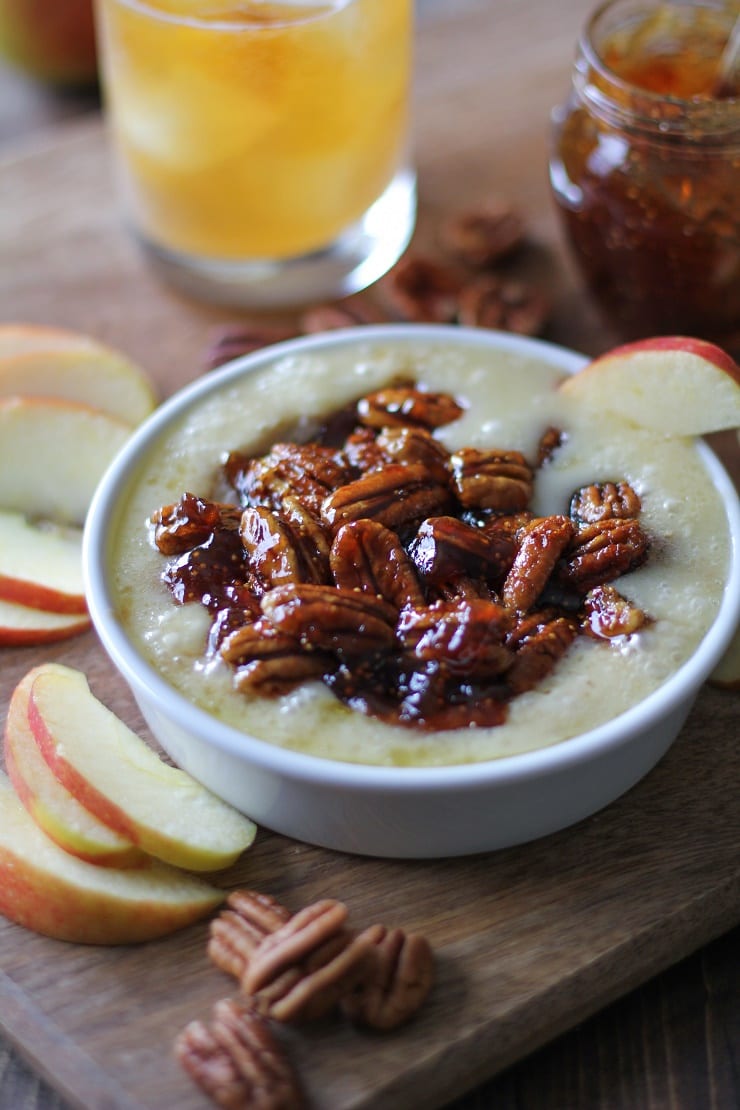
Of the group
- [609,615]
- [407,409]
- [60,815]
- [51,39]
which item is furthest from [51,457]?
[51,39]

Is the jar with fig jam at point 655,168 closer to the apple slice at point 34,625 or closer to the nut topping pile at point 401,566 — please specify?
the nut topping pile at point 401,566

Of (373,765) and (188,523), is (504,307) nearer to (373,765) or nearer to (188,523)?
(188,523)

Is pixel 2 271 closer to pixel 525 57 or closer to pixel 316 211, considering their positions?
pixel 316 211

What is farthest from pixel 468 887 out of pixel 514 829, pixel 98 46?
pixel 98 46

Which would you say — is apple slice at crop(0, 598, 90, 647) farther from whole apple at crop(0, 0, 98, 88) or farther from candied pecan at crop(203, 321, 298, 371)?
whole apple at crop(0, 0, 98, 88)

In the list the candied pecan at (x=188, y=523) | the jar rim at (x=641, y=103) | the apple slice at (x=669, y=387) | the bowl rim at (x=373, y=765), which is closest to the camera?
the bowl rim at (x=373, y=765)

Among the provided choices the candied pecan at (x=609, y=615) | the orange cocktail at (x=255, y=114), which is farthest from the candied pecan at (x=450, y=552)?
the orange cocktail at (x=255, y=114)
